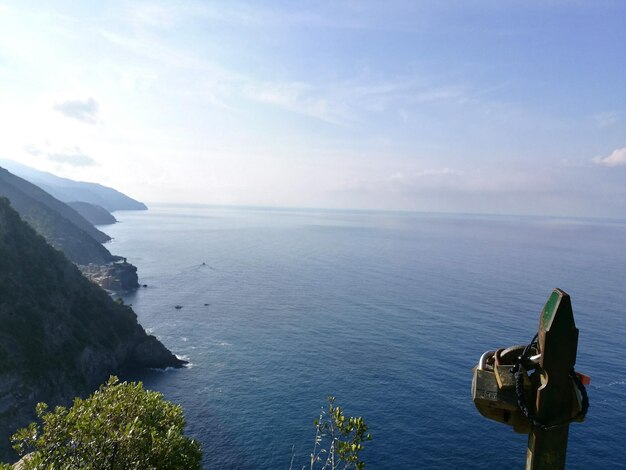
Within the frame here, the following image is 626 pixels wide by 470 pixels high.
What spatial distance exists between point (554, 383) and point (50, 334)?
89133mm

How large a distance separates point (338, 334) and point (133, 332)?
50396 millimetres

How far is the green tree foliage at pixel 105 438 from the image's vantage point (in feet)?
54.3

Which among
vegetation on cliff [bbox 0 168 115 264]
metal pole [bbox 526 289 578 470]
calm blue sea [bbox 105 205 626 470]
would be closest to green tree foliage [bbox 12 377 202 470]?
metal pole [bbox 526 289 578 470]

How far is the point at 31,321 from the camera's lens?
239ft

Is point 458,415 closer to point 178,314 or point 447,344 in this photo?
point 447,344

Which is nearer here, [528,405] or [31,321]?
[528,405]

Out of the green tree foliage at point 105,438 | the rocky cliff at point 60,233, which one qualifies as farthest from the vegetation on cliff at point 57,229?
A: the green tree foliage at point 105,438

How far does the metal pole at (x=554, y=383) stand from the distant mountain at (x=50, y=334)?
70.9m

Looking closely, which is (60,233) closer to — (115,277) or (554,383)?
(115,277)

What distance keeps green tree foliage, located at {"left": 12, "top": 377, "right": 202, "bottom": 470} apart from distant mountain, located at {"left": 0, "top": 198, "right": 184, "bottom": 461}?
5107 centimetres

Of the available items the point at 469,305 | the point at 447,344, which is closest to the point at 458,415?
the point at 447,344

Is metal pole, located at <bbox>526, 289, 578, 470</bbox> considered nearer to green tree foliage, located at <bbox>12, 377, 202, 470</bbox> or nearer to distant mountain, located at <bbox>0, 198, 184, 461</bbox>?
green tree foliage, located at <bbox>12, 377, 202, 470</bbox>

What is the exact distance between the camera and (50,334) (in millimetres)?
74250

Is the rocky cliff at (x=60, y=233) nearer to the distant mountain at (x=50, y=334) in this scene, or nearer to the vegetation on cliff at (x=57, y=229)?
the vegetation on cliff at (x=57, y=229)
